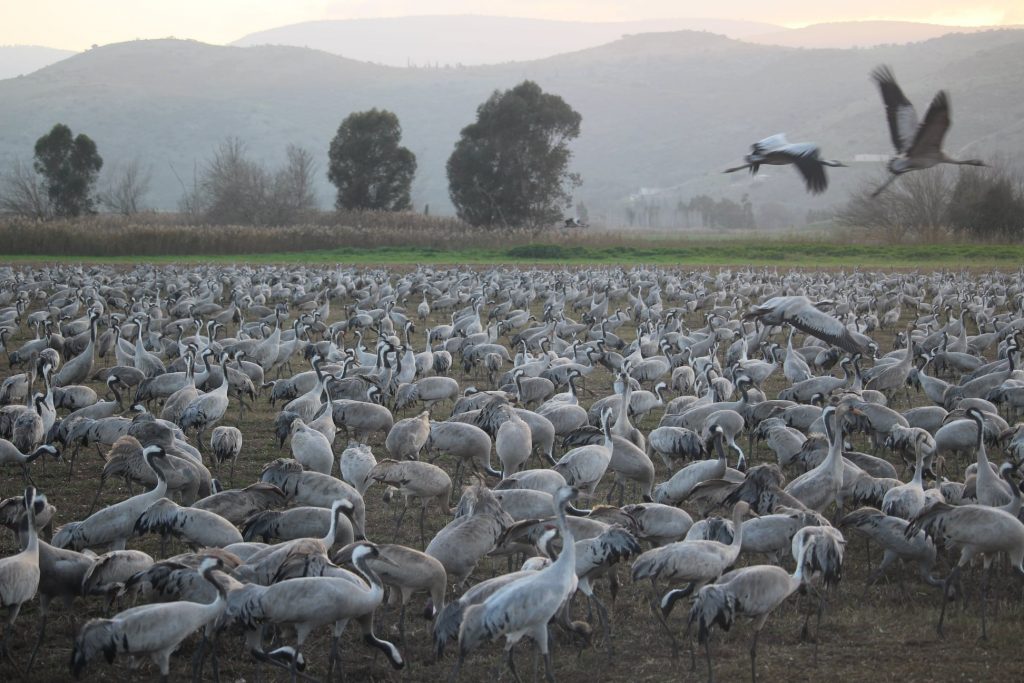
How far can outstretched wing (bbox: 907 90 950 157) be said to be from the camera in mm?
7594

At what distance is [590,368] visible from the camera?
13547 mm

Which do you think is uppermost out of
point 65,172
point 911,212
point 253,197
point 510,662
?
point 65,172

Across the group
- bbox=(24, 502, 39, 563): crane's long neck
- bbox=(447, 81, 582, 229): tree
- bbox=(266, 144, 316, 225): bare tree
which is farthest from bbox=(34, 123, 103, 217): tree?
bbox=(24, 502, 39, 563): crane's long neck

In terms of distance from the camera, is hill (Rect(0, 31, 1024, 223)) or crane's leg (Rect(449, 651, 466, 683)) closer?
crane's leg (Rect(449, 651, 466, 683))

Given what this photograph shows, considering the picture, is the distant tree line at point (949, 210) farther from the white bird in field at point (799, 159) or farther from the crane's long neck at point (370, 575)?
the crane's long neck at point (370, 575)

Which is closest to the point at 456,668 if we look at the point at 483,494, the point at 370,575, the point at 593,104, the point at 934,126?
the point at 370,575

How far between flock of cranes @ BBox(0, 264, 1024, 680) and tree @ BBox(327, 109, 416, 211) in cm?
3758

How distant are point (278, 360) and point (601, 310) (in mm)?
7984

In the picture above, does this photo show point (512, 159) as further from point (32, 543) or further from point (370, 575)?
point (370, 575)

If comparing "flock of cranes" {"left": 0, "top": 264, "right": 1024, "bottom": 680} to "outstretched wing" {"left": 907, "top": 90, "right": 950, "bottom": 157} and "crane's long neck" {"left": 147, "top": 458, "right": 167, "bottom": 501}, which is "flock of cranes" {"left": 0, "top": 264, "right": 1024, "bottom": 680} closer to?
"crane's long neck" {"left": 147, "top": 458, "right": 167, "bottom": 501}

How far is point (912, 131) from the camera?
8.09 metres

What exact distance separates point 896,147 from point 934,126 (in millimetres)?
677

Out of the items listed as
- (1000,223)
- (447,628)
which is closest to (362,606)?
(447,628)

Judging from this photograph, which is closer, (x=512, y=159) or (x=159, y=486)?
(x=159, y=486)
